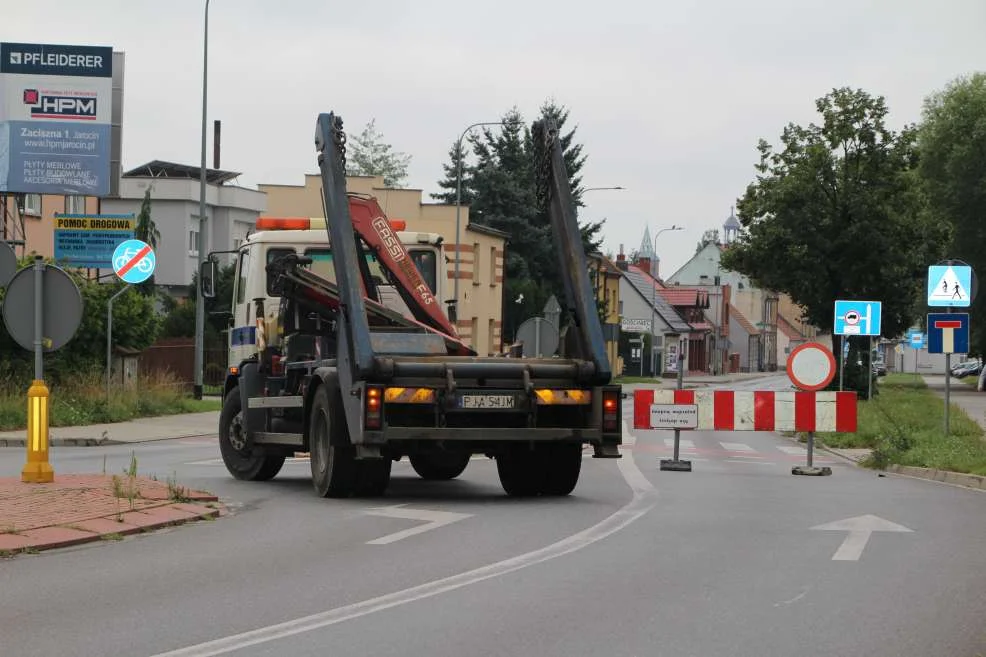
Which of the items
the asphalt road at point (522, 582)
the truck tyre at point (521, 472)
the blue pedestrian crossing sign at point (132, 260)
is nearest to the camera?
the asphalt road at point (522, 582)

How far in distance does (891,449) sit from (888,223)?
3210 cm

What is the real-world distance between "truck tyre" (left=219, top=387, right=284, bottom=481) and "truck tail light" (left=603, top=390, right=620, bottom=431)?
406 centimetres

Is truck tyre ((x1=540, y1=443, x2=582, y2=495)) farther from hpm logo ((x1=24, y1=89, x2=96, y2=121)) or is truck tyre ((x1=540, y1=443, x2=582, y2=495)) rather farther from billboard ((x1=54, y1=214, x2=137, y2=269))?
hpm logo ((x1=24, y1=89, x2=96, y2=121))

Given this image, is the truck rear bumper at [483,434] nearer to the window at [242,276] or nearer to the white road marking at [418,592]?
the white road marking at [418,592]

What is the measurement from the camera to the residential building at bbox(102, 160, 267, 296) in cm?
7106

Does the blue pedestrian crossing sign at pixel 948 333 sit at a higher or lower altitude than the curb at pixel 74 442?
higher

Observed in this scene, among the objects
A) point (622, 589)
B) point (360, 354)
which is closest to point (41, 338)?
point (360, 354)

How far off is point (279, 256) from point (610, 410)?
4.35 meters

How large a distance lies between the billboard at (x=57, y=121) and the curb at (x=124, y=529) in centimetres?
2639

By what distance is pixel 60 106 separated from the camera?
3850cm

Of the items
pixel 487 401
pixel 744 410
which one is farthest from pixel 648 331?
pixel 487 401

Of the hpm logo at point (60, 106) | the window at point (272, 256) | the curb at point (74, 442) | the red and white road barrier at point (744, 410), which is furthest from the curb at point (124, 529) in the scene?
the hpm logo at point (60, 106)

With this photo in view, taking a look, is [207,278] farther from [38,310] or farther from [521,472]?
[521,472]

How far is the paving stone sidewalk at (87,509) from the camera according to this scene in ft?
35.5
